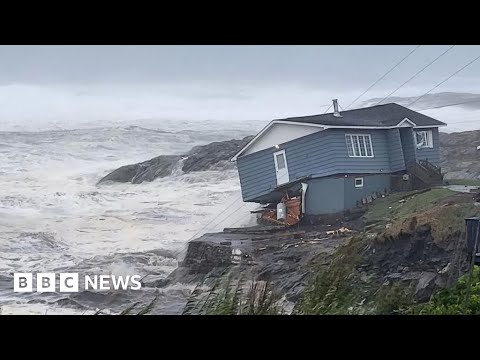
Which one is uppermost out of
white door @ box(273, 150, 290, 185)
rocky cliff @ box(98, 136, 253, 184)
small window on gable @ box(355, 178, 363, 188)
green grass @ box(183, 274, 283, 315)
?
rocky cliff @ box(98, 136, 253, 184)

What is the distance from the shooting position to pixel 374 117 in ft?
19.5

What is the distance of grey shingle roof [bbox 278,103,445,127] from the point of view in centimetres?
589

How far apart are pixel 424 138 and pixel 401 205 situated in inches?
18.7

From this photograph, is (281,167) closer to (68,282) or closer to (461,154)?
(461,154)

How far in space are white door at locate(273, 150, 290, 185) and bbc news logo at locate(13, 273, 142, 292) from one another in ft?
3.78

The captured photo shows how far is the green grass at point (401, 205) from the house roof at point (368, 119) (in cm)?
46

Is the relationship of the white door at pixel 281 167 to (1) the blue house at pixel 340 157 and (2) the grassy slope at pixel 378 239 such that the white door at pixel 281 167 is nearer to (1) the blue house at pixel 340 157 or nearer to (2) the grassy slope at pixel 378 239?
(1) the blue house at pixel 340 157

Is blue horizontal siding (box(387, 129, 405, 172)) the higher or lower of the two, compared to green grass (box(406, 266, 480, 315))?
Answer: higher

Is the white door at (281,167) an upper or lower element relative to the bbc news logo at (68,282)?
upper

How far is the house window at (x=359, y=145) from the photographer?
19.4 feet

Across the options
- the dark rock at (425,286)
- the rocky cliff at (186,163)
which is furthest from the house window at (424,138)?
the rocky cliff at (186,163)

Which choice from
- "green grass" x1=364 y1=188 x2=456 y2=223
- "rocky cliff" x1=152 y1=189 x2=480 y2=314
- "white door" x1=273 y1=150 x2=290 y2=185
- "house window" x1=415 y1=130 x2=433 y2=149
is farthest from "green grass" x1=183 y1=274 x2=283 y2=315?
"house window" x1=415 y1=130 x2=433 y2=149

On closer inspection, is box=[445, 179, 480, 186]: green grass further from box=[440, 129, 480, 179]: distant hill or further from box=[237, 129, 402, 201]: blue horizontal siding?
box=[237, 129, 402, 201]: blue horizontal siding
